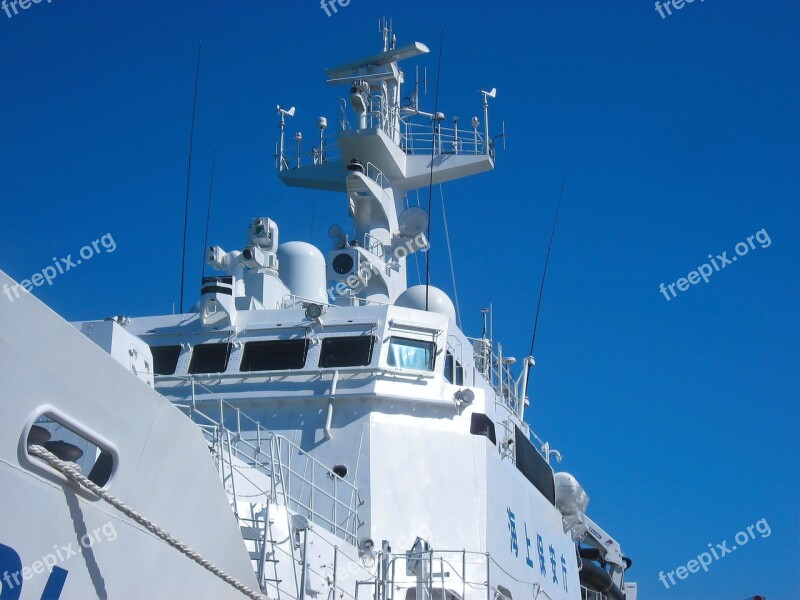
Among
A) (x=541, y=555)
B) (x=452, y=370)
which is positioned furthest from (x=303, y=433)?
(x=541, y=555)

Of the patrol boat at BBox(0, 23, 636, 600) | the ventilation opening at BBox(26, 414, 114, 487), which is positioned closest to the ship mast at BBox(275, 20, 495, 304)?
the patrol boat at BBox(0, 23, 636, 600)

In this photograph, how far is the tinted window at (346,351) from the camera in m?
15.4

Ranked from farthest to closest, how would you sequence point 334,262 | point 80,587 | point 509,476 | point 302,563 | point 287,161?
point 287,161 → point 334,262 → point 509,476 → point 302,563 → point 80,587

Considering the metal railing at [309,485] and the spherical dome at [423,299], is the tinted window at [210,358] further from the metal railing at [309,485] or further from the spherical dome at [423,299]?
the spherical dome at [423,299]

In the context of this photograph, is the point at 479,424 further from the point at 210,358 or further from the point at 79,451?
the point at 79,451

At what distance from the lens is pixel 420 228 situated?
65.5ft

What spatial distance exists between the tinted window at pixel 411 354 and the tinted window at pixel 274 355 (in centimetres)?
134

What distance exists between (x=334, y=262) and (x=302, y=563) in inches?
374

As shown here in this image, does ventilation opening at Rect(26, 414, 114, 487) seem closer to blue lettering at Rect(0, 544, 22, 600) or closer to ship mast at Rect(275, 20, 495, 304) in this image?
blue lettering at Rect(0, 544, 22, 600)

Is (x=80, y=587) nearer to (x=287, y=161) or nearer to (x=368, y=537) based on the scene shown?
(x=368, y=537)

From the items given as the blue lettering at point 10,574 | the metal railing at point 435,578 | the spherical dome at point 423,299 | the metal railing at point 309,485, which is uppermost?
the spherical dome at point 423,299

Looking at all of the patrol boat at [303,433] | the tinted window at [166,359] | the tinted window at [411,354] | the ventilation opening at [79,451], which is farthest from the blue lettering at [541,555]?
the ventilation opening at [79,451]

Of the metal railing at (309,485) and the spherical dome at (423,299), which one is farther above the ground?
the spherical dome at (423,299)

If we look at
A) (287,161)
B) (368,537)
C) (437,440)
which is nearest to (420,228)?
(287,161)
